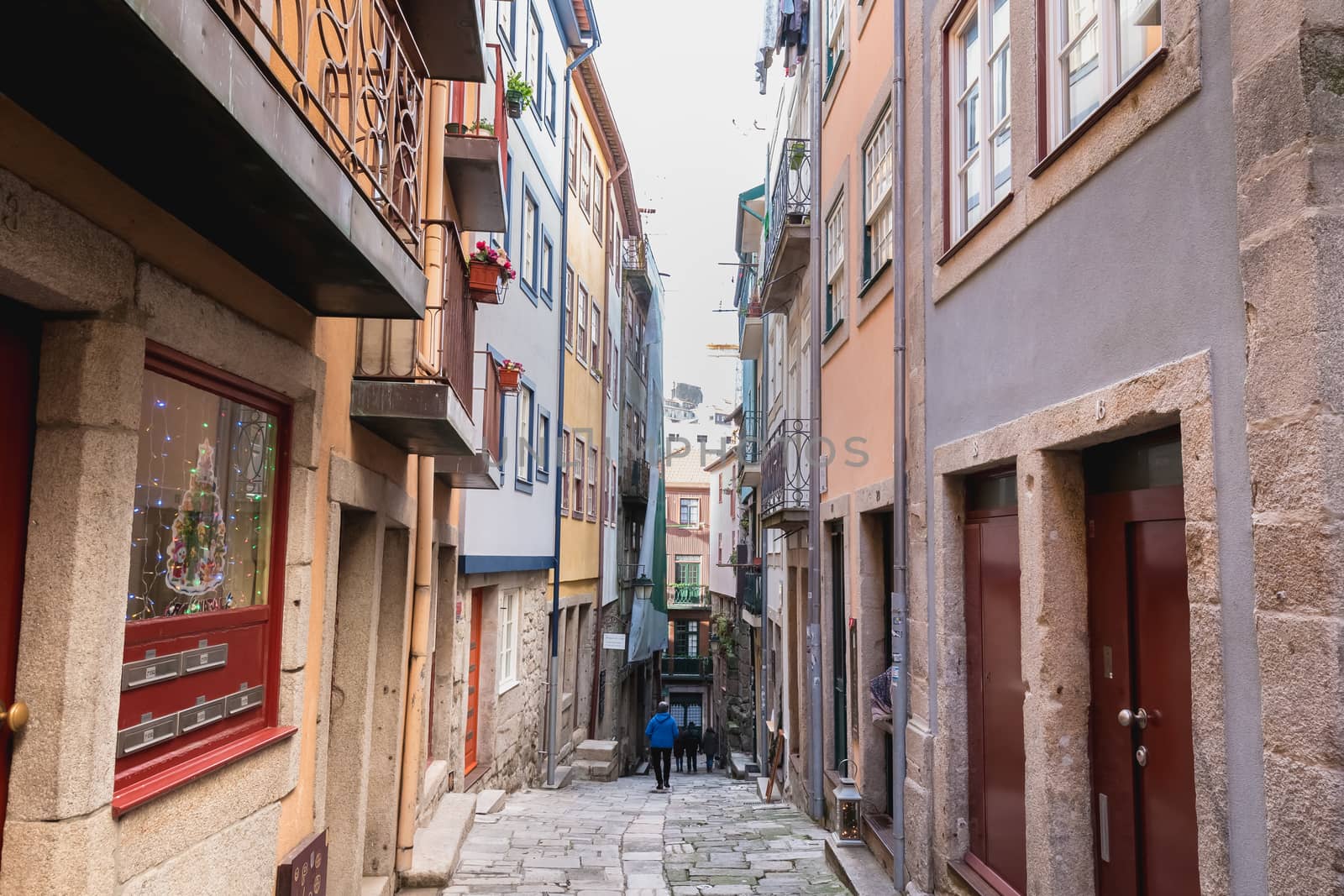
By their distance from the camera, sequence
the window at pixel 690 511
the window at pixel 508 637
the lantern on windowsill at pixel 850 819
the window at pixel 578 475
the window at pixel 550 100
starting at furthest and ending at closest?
1. the window at pixel 690 511
2. the window at pixel 578 475
3. the window at pixel 550 100
4. the window at pixel 508 637
5. the lantern on windowsill at pixel 850 819

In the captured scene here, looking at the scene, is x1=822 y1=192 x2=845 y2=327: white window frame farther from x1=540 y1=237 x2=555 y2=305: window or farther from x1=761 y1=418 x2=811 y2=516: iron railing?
x1=540 y1=237 x2=555 y2=305: window

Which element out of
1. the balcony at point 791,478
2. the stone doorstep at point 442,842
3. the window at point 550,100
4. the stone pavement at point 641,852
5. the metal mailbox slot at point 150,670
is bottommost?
A: the stone pavement at point 641,852

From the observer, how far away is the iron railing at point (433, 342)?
19.0 feet

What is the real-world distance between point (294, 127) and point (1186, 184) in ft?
10.00

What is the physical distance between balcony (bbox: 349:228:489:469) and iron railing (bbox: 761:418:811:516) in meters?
5.70

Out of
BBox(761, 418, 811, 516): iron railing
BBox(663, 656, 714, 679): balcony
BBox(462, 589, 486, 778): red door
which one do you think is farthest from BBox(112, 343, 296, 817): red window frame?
BBox(663, 656, 714, 679): balcony

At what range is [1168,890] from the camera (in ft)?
13.7

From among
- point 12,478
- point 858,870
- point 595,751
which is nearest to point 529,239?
point 858,870

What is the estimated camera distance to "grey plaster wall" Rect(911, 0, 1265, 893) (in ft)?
10.9

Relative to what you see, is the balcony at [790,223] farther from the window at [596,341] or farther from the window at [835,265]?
the window at [596,341]

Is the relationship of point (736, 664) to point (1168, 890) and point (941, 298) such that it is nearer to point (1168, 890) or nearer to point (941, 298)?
point (941, 298)

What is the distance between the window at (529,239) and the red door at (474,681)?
4203 millimetres

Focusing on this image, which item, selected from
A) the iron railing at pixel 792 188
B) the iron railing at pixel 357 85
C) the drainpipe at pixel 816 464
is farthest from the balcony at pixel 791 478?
the iron railing at pixel 357 85

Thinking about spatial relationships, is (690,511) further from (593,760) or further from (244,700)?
(244,700)
